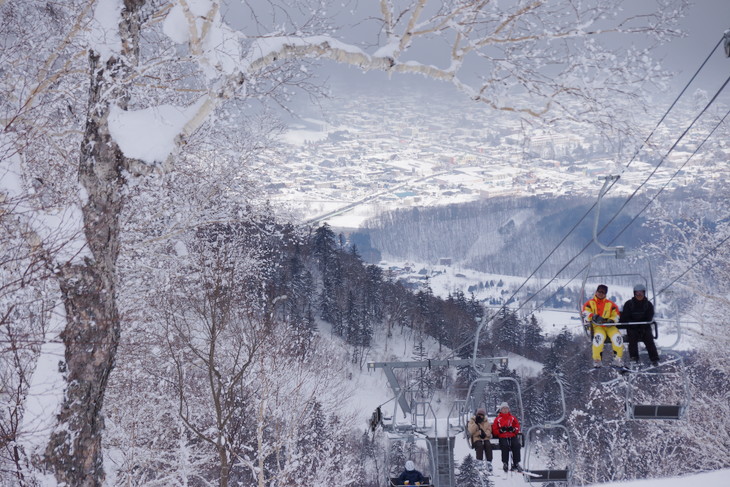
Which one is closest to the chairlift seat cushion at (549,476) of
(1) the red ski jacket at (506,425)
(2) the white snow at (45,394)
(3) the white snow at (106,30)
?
(1) the red ski jacket at (506,425)

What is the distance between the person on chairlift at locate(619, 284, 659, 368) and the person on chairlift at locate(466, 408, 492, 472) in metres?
2.57

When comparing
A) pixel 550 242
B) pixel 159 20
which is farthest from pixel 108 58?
pixel 550 242

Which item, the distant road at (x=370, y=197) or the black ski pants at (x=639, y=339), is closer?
the black ski pants at (x=639, y=339)

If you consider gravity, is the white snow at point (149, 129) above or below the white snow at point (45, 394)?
above

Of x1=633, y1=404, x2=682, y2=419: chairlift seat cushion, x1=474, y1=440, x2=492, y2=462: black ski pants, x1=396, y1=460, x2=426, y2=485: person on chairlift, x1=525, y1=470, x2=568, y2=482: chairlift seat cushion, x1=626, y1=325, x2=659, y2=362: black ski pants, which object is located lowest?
x1=525, y1=470, x2=568, y2=482: chairlift seat cushion

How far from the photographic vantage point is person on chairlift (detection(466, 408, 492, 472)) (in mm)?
9102

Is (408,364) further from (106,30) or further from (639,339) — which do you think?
(106,30)

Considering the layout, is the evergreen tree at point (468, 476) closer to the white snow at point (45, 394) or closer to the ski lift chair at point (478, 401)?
Result: the ski lift chair at point (478, 401)

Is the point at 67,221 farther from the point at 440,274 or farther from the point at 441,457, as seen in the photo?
the point at 440,274

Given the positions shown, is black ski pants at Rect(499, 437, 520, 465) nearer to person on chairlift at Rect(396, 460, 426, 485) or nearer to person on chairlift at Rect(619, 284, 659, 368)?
person on chairlift at Rect(396, 460, 426, 485)

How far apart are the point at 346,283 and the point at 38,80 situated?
48250mm

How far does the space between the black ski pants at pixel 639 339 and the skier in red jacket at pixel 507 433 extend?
2.23 m

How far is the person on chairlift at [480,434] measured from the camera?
9102 mm

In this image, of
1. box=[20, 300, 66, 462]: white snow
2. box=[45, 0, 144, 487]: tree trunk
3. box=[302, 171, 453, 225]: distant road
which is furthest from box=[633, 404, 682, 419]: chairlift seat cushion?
box=[302, 171, 453, 225]: distant road
